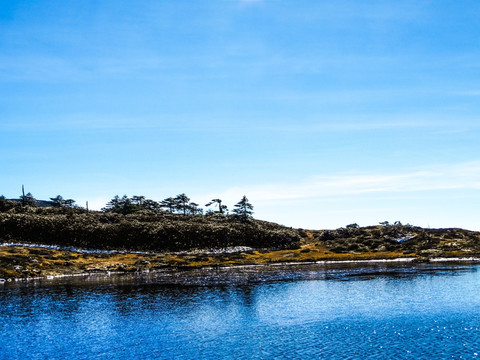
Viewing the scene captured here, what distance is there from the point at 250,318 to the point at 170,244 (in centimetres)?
11119

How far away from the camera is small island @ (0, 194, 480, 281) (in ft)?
456

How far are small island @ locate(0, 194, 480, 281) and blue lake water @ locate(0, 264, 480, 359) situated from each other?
3468 centimetres

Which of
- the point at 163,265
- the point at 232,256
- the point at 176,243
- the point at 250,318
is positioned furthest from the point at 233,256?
the point at 250,318

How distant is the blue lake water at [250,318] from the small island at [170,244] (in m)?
34.7

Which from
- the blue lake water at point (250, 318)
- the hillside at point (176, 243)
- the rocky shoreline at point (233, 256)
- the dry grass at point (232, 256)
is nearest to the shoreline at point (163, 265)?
the rocky shoreline at point (233, 256)

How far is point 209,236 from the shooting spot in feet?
586

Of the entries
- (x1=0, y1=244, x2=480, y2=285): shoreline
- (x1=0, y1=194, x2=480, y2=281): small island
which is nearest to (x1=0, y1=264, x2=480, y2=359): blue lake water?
(x1=0, y1=244, x2=480, y2=285): shoreline

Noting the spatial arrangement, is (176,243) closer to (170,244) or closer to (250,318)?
(170,244)

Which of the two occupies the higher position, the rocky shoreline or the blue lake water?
the rocky shoreline

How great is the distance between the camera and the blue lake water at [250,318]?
4866cm

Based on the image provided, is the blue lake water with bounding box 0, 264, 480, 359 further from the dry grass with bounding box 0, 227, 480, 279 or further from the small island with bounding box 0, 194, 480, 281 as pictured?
the small island with bounding box 0, 194, 480, 281

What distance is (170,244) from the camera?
17162 cm

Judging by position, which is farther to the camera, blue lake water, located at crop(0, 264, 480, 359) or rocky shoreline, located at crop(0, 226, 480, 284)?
rocky shoreline, located at crop(0, 226, 480, 284)

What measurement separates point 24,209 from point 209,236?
8785 centimetres
